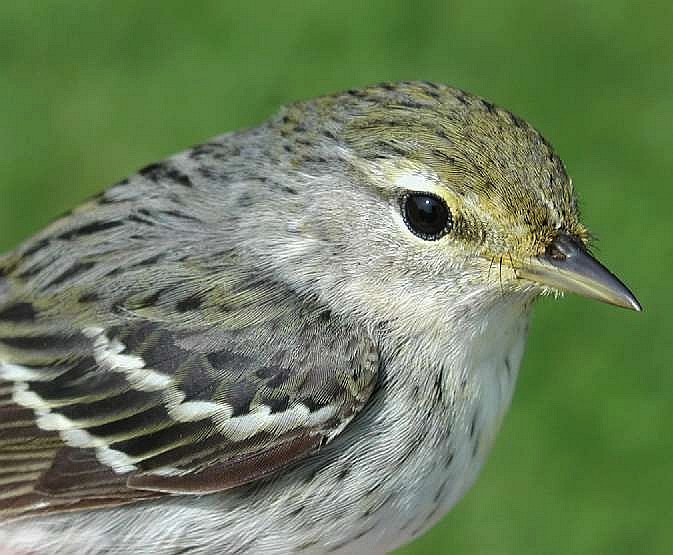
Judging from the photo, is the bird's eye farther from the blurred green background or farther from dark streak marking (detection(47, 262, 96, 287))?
the blurred green background

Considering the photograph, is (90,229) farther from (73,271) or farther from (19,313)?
(19,313)

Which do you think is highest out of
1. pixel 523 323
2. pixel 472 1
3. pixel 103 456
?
pixel 472 1

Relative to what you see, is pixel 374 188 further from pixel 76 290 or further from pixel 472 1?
pixel 472 1

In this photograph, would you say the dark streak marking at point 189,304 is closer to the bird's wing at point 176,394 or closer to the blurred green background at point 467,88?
the bird's wing at point 176,394

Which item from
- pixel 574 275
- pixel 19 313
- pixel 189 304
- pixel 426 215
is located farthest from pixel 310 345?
pixel 19 313

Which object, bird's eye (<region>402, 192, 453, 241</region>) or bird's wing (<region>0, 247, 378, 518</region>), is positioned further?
bird's wing (<region>0, 247, 378, 518</region>)

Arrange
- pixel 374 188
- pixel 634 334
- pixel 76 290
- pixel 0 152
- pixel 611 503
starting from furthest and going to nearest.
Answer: pixel 0 152, pixel 634 334, pixel 611 503, pixel 76 290, pixel 374 188

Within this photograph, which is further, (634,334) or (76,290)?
(634,334)

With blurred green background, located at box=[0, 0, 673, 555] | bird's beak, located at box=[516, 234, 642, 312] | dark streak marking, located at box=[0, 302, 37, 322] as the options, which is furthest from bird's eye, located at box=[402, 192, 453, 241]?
blurred green background, located at box=[0, 0, 673, 555]

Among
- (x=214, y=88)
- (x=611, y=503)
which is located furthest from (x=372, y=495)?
(x=214, y=88)
